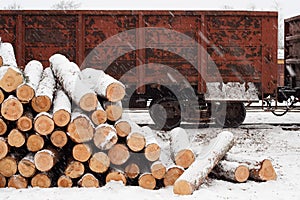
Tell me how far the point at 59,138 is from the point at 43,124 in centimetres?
28

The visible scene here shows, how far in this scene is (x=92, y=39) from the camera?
1084 cm

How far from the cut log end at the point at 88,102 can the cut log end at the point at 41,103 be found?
1.46ft

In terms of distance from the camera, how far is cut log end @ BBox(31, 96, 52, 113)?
6051mm

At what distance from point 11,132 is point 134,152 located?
1.64m

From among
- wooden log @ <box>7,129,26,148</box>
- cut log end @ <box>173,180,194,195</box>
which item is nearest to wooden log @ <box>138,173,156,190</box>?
cut log end @ <box>173,180,194,195</box>

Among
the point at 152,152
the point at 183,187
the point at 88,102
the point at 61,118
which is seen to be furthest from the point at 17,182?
the point at 183,187

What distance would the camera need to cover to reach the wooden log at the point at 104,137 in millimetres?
5972

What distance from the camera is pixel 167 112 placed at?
37.1ft

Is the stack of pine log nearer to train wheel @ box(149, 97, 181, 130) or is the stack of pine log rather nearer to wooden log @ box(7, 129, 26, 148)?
wooden log @ box(7, 129, 26, 148)

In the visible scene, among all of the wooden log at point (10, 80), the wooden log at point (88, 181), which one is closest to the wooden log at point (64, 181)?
the wooden log at point (88, 181)

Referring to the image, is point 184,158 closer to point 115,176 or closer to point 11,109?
point 115,176

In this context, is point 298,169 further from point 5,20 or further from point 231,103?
point 5,20

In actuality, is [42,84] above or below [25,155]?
above

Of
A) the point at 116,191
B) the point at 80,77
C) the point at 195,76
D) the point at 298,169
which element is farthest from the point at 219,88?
the point at 116,191
